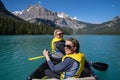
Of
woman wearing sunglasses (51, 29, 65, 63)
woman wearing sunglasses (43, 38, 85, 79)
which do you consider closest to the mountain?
woman wearing sunglasses (51, 29, 65, 63)

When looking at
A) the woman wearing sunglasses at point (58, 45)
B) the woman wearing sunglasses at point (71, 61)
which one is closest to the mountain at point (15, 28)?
the woman wearing sunglasses at point (58, 45)

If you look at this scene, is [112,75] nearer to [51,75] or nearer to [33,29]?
[51,75]

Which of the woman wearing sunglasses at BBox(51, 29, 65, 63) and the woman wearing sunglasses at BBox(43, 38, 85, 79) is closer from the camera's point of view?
the woman wearing sunglasses at BBox(43, 38, 85, 79)

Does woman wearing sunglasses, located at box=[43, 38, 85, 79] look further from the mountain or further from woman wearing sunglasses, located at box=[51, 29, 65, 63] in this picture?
the mountain

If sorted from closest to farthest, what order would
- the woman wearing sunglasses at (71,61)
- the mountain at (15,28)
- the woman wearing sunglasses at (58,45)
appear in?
1. the woman wearing sunglasses at (71,61)
2. the woman wearing sunglasses at (58,45)
3. the mountain at (15,28)

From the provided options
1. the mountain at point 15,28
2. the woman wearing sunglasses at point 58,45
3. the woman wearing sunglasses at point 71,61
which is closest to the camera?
the woman wearing sunglasses at point 71,61

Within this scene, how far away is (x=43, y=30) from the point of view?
173125 mm

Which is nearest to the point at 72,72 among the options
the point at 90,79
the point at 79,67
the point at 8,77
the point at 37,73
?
the point at 79,67

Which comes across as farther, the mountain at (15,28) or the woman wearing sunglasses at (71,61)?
the mountain at (15,28)

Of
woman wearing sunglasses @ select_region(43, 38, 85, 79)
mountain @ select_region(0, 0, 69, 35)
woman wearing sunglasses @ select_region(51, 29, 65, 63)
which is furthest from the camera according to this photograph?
mountain @ select_region(0, 0, 69, 35)

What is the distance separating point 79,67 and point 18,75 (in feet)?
32.7

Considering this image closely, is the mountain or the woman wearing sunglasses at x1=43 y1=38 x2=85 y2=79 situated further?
the mountain

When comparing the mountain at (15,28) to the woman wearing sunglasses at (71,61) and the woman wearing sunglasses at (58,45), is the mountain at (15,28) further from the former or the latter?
the woman wearing sunglasses at (71,61)

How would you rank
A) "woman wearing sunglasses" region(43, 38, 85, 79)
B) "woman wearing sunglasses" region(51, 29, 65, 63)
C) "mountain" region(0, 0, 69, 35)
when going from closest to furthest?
"woman wearing sunglasses" region(43, 38, 85, 79) → "woman wearing sunglasses" region(51, 29, 65, 63) → "mountain" region(0, 0, 69, 35)
